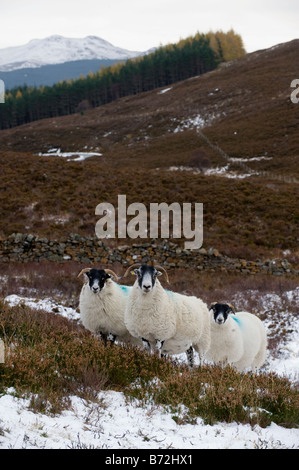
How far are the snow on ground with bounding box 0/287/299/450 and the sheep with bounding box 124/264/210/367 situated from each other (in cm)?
260

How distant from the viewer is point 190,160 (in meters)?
46.3

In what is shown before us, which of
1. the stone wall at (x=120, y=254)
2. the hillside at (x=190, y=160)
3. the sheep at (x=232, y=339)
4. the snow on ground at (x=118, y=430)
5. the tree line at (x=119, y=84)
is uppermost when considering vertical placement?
the tree line at (x=119, y=84)

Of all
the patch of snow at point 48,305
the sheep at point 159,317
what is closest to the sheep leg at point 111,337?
the sheep at point 159,317

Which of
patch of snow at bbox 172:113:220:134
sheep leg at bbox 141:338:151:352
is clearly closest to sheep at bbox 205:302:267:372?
sheep leg at bbox 141:338:151:352

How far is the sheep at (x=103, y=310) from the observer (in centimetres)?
767

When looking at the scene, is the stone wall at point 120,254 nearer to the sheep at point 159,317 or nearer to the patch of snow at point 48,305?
the patch of snow at point 48,305

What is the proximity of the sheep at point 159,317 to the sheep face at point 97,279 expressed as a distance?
2.27 ft

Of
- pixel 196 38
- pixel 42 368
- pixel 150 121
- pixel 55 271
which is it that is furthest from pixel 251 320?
pixel 196 38

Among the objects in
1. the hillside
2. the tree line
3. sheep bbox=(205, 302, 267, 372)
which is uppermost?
the tree line

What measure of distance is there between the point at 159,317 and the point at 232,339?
78.4 inches

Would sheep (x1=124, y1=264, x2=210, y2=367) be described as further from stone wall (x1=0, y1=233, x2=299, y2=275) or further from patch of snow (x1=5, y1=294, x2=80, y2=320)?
stone wall (x1=0, y1=233, x2=299, y2=275)

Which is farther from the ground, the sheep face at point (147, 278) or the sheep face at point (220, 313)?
the sheep face at point (147, 278)

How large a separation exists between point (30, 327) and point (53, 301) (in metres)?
4.31

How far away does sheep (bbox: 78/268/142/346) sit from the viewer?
767cm
